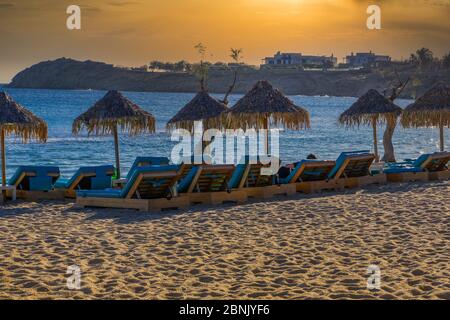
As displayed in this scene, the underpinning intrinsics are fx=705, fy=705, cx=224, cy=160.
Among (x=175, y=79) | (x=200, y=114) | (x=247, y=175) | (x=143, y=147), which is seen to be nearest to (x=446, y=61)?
(x=175, y=79)

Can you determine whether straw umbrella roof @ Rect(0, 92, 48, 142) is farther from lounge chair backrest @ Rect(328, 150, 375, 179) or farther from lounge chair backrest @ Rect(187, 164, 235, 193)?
lounge chair backrest @ Rect(328, 150, 375, 179)

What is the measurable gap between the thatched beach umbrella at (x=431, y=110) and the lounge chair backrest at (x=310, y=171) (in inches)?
196

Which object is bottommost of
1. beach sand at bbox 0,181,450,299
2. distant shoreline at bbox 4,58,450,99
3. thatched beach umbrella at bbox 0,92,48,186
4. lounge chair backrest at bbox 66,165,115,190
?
beach sand at bbox 0,181,450,299

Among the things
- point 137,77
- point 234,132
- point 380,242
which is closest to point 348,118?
point 234,132

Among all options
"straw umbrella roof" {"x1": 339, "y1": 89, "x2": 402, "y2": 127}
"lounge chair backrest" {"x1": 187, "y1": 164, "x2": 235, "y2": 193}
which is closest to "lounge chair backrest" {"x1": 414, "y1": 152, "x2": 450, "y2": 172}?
"straw umbrella roof" {"x1": 339, "y1": 89, "x2": 402, "y2": 127}

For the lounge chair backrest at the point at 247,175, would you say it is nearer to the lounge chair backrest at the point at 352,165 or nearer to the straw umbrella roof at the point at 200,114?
the lounge chair backrest at the point at 352,165

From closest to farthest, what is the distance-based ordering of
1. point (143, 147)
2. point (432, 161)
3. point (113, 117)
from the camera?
point (113, 117) < point (432, 161) < point (143, 147)

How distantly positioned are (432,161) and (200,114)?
4.56 meters

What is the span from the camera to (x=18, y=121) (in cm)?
1177

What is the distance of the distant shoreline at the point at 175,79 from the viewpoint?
126 m

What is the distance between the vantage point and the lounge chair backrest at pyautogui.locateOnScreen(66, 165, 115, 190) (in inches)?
449

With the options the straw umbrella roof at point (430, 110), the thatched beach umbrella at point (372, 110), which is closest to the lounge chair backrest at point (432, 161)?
the thatched beach umbrella at point (372, 110)

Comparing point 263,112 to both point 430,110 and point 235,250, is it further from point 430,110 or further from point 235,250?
point 235,250

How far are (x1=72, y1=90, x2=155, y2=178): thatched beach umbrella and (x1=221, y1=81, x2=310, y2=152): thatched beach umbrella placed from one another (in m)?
1.65
